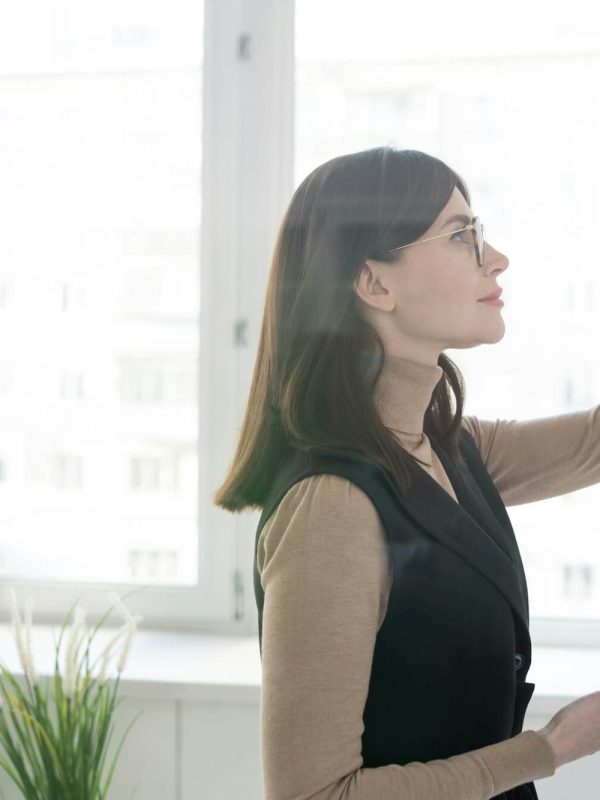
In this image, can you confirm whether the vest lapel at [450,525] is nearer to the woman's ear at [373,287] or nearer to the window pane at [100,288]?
the woman's ear at [373,287]

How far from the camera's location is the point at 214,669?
68.1 inches

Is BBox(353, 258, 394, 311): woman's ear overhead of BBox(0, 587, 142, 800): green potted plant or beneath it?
overhead

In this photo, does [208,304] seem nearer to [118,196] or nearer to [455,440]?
[118,196]

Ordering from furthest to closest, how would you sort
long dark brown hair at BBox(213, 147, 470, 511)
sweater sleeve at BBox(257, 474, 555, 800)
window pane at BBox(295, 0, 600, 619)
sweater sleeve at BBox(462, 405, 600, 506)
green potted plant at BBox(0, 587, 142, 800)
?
1. window pane at BBox(295, 0, 600, 619)
2. green potted plant at BBox(0, 587, 142, 800)
3. sweater sleeve at BBox(462, 405, 600, 506)
4. long dark brown hair at BBox(213, 147, 470, 511)
5. sweater sleeve at BBox(257, 474, 555, 800)

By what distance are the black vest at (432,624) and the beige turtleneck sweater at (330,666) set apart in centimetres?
2

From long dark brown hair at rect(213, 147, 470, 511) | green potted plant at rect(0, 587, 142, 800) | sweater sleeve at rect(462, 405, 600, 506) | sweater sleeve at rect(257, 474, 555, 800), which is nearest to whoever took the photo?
sweater sleeve at rect(257, 474, 555, 800)

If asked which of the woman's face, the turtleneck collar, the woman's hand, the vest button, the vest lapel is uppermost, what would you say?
the woman's face

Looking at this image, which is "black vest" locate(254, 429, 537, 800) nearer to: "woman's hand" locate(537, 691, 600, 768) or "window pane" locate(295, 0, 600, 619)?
"woman's hand" locate(537, 691, 600, 768)

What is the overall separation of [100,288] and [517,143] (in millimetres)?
879

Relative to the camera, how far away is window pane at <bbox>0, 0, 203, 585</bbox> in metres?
1.95

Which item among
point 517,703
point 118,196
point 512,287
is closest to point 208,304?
point 118,196

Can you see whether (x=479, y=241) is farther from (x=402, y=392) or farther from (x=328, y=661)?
(x=328, y=661)

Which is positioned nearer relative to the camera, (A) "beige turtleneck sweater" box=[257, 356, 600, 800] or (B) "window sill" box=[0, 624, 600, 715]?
(A) "beige turtleneck sweater" box=[257, 356, 600, 800]

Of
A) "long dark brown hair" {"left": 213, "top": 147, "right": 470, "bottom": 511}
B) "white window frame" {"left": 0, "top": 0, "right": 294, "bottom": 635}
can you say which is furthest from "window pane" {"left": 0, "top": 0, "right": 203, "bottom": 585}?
"long dark brown hair" {"left": 213, "top": 147, "right": 470, "bottom": 511}
